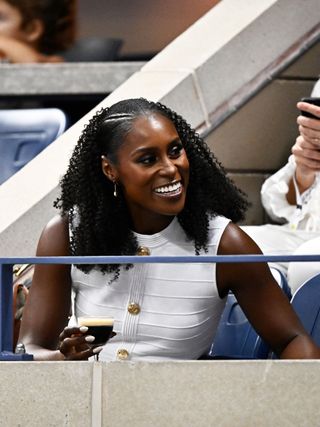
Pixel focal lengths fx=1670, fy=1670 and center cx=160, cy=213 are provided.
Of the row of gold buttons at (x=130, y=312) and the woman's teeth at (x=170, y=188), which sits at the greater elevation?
the woman's teeth at (x=170, y=188)

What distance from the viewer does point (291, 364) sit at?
5.14 m

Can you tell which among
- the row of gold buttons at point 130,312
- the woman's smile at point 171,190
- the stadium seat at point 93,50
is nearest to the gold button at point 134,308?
the row of gold buttons at point 130,312

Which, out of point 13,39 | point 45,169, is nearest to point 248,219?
point 45,169

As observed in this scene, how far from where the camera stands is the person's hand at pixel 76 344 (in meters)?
5.30

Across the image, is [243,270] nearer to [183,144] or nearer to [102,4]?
[183,144]

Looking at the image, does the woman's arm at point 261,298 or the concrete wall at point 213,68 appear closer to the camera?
the woman's arm at point 261,298

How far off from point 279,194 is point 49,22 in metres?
3.50

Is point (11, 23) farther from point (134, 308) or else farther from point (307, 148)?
point (134, 308)

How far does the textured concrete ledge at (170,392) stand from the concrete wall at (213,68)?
2.72m

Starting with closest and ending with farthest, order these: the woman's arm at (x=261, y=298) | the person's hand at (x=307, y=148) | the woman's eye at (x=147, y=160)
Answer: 1. the woman's arm at (x=261, y=298)
2. the woman's eye at (x=147, y=160)
3. the person's hand at (x=307, y=148)

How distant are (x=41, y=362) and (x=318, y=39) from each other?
379cm

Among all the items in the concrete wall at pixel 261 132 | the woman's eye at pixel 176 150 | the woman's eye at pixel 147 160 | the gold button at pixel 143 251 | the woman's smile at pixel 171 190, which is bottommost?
the concrete wall at pixel 261 132

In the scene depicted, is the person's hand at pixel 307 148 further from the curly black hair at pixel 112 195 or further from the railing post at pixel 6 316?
the railing post at pixel 6 316

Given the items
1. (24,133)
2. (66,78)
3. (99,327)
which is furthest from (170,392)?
(66,78)
